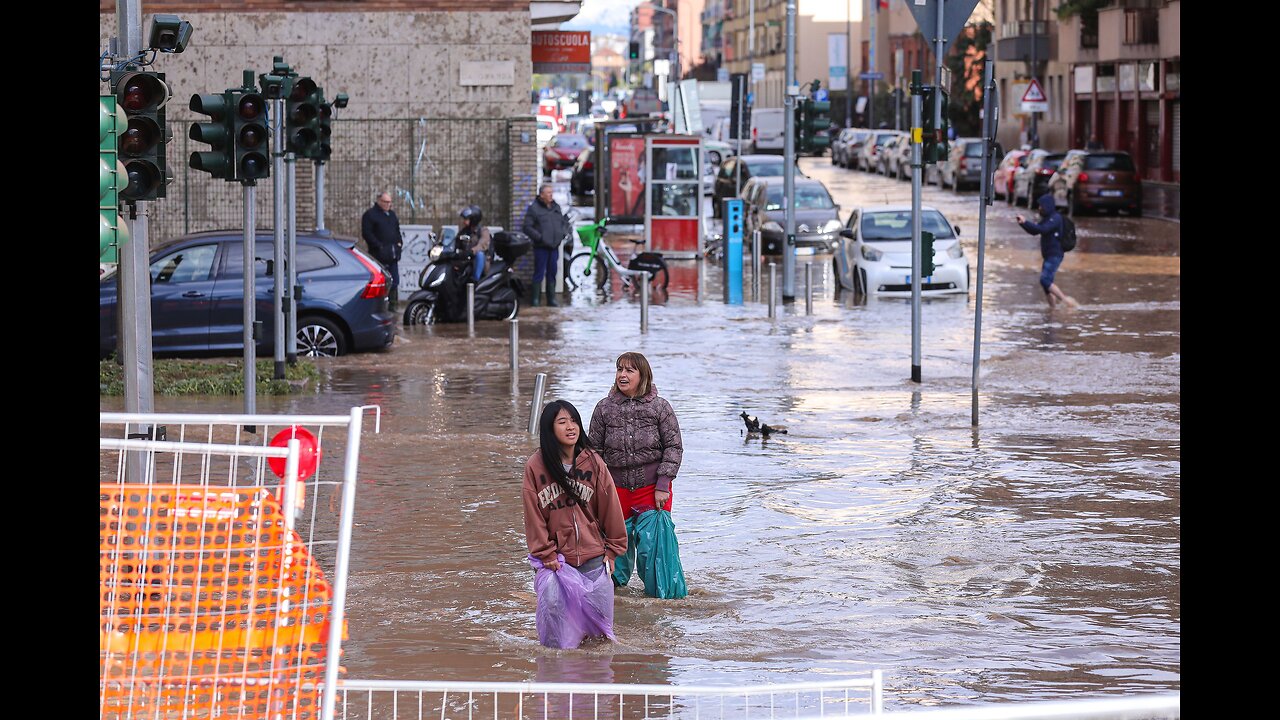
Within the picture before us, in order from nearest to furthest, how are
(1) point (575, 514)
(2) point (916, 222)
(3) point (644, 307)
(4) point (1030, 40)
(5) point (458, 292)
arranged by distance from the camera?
(1) point (575, 514), (2) point (916, 222), (3) point (644, 307), (5) point (458, 292), (4) point (1030, 40)

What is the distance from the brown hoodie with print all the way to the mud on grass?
9503 millimetres

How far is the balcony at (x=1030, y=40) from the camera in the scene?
70.6 m

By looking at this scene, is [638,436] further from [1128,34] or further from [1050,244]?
[1128,34]

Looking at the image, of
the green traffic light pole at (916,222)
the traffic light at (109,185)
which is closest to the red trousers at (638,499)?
the traffic light at (109,185)

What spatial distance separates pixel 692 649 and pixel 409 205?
825 inches

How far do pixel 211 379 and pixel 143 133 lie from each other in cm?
745

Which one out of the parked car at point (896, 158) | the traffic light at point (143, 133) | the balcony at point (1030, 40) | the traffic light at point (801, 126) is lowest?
the traffic light at point (143, 133)

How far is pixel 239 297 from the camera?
20.4 metres

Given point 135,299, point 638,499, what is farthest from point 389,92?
point 638,499

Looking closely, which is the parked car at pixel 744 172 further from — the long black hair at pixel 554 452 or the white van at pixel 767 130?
the long black hair at pixel 554 452

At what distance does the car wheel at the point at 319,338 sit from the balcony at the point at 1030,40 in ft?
172

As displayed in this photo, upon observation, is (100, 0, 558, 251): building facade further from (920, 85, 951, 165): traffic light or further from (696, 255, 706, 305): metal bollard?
(920, 85, 951, 165): traffic light

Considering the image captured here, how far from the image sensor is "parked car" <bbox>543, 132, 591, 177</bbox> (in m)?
70.1
